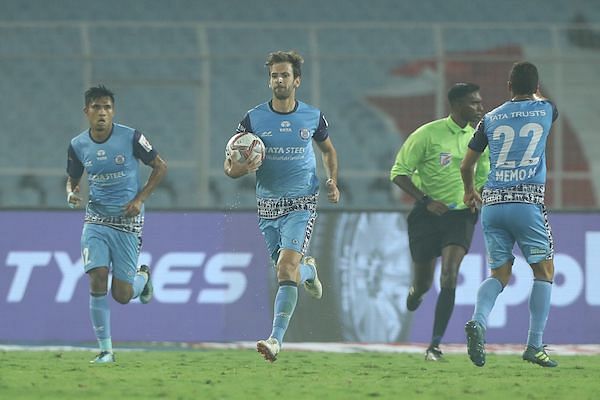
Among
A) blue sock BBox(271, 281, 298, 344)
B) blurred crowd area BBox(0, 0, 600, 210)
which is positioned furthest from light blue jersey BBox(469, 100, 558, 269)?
blurred crowd area BBox(0, 0, 600, 210)

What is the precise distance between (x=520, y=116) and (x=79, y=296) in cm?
526

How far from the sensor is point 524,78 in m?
8.95

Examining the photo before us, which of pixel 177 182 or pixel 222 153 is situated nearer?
pixel 177 182

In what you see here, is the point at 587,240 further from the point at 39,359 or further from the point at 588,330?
the point at 39,359

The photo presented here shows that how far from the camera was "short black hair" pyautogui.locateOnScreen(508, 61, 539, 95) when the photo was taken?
893 centimetres

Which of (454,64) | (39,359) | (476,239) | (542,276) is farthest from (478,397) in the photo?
(454,64)

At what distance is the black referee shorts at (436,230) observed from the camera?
10320 mm

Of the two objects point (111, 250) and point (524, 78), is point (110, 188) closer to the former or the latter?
point (111, 250)

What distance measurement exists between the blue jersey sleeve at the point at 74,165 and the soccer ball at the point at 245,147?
4.99 feet

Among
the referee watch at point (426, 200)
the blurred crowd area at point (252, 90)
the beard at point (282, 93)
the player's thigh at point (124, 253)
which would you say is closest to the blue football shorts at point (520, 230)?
the referee watch at point (426, 200)

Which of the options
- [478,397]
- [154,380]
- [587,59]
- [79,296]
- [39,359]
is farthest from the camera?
[587,59]

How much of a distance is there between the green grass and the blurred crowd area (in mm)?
4497

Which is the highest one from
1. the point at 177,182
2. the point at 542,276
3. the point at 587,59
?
the point at 587,59

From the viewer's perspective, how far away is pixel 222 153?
1856cm
